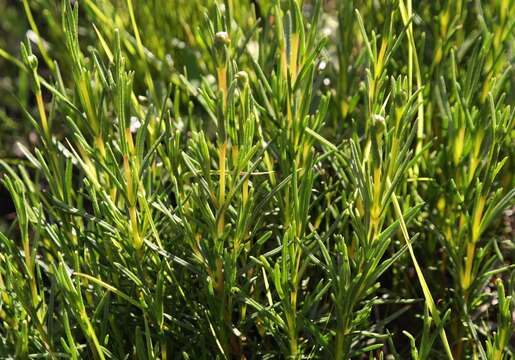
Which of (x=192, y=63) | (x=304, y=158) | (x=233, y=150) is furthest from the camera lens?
(x=192, y=63)

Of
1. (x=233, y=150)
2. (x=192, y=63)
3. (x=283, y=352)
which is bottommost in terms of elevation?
(x=283, y=352)

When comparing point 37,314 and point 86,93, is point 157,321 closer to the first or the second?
point 37,314

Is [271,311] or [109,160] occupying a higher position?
[109,160]

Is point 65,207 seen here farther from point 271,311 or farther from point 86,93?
point 271,311

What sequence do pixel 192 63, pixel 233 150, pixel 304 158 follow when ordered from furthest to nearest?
pixel 192 63
pixel 304 158
pixel 233 150

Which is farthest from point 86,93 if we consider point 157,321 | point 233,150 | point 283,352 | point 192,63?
point 192,63

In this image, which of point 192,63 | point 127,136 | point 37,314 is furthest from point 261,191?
point 192,63

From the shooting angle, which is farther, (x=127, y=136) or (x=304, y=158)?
(x=304, y=158)
